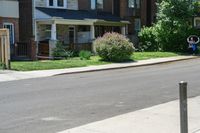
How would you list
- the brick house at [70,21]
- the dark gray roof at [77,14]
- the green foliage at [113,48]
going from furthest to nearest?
1. the dark gray roof at [77,14]
2. the brick house at [70,21]
3. the green foliage at [113,48]

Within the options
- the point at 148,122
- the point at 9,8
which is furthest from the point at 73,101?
the point at 9,8

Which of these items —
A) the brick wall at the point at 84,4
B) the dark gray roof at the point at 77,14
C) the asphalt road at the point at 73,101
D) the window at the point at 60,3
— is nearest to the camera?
the asphalt road at the point at 73,101

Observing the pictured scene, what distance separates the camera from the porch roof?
38656 mm

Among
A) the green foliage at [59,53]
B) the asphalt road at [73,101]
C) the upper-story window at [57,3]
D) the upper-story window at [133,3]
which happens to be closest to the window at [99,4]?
the upper-story window at [133,3]

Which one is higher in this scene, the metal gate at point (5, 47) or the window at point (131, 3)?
the window at point (131, 3)

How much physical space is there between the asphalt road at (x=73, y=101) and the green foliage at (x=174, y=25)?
22.5 m

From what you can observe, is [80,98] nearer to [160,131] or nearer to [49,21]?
[160,131]

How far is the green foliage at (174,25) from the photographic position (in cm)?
4109

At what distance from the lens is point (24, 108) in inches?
467

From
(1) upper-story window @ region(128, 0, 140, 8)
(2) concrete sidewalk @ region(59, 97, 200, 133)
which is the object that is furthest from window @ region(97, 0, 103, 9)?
A: (2) concrete sidewalk @ region(59, 97, 200, 133)

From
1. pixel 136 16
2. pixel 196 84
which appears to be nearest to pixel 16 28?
pixel 136 16

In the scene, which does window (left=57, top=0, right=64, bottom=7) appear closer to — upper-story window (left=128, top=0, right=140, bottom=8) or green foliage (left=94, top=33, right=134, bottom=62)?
green foliage (left=94, top=33, right=134, bottom=62)

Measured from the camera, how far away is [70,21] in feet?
127

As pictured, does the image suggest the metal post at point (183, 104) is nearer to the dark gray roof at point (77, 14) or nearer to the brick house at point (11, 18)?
the brick house at point (11, 18)
